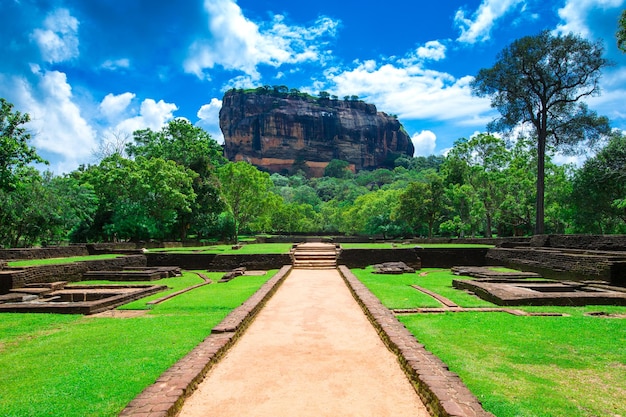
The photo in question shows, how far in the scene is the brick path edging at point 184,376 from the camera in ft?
11.3

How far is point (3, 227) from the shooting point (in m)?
25.2

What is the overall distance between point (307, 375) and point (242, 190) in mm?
32088

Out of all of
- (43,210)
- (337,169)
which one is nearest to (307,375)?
(43,210)

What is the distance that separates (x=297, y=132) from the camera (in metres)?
119

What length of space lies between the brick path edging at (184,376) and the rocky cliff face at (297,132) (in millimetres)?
112147

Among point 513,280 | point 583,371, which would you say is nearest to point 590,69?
point 513,280

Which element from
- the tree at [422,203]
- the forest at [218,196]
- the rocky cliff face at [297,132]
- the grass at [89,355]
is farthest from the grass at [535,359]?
the rocky cliff face at [297,132]

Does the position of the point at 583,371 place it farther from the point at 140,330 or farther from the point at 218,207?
the point at 218,207

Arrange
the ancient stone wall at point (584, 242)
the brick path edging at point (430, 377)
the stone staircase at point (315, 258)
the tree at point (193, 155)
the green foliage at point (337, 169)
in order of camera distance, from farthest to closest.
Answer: the green foliage at point (337, 169) → the tree at point (193, 155) → the stone staircase at point (315, 258) → the ancient stone wall at point (584, 242) → the brick path edging at point (430, 377)

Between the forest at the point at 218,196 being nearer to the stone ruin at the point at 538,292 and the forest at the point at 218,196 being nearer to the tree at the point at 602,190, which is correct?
the tree at the point at 602,190

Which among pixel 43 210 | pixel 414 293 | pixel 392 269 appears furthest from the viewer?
pixel 43 210

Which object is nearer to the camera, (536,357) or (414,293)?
(536,357)

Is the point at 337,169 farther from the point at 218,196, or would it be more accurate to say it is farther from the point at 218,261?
the point at 218,261

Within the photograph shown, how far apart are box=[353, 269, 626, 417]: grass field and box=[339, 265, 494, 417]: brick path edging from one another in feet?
0.70
